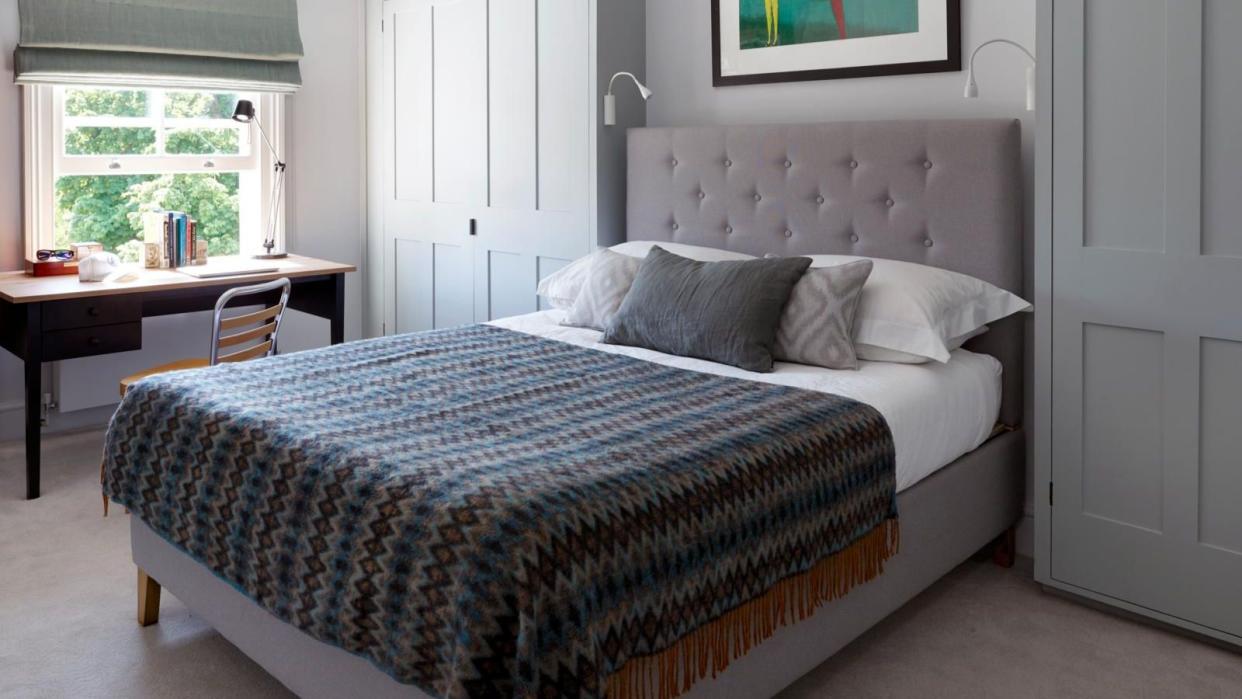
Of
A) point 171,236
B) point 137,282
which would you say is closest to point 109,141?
point 171,236

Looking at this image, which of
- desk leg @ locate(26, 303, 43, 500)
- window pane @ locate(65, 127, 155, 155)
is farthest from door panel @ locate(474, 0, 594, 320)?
desk leg @ locate(26, 303, 43, 500)

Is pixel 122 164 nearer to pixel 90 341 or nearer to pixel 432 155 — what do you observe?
pixel 90 341

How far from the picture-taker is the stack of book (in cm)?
421

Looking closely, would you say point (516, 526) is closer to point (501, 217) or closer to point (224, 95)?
point (501, 217)

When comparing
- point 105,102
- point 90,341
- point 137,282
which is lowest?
point 90,341

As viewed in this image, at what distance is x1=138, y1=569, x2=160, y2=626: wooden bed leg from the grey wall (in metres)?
2.44

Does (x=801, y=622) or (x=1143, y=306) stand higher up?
(x=1143, y=306)

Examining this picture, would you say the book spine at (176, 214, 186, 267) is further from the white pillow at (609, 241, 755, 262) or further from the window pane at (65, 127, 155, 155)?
the white pillow at (609, 241, 755, 262)

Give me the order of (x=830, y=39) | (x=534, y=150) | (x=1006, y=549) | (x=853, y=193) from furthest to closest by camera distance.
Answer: (x=534, y=150) < (x=830, y=39) < (x=853, y=193) < (x=1006, y=549)

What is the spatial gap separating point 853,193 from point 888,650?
1.43 meters

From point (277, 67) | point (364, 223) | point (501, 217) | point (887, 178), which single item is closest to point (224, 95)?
point (277, 67)

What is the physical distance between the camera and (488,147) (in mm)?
4293

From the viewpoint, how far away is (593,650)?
159 cm

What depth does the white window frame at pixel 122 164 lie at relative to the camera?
13.3ft
